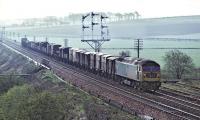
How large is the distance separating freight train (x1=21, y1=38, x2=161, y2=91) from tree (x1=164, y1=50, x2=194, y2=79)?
62.6ft

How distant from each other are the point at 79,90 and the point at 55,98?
379 inches

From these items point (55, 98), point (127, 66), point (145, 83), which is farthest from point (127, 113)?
point (127, 66)

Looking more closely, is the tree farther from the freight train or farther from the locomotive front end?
the locomotive front end

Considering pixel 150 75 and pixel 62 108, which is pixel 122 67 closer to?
pixel 150 75

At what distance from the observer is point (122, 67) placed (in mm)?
56625

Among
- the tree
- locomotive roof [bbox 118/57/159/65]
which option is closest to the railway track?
locomotive roof [bbox 118/57/159/65]

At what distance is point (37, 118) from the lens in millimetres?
40406

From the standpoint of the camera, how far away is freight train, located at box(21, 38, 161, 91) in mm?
50500

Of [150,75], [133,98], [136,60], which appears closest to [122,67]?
[136,60]

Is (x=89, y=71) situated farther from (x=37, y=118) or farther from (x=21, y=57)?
(x=21, y=57)

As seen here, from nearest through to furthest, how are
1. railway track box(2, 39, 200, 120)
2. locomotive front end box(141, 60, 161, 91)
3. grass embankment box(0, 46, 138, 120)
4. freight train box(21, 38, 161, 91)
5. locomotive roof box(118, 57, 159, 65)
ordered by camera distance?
railway track box(2, 39, 200, 120), grass embankment box(0, 46, 138, 120), locomotive front end box(141, 60, 161, 91), freight train box(21, 38, 161, 91), locomotive roof box(118, 57, 159, 65)

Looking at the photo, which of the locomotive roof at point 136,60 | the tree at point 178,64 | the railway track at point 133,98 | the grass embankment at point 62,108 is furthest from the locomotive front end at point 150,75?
the tree at point 178,64

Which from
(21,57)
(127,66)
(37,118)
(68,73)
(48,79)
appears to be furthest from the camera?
(21,57)

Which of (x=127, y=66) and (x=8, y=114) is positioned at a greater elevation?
(x=127, y=66)
